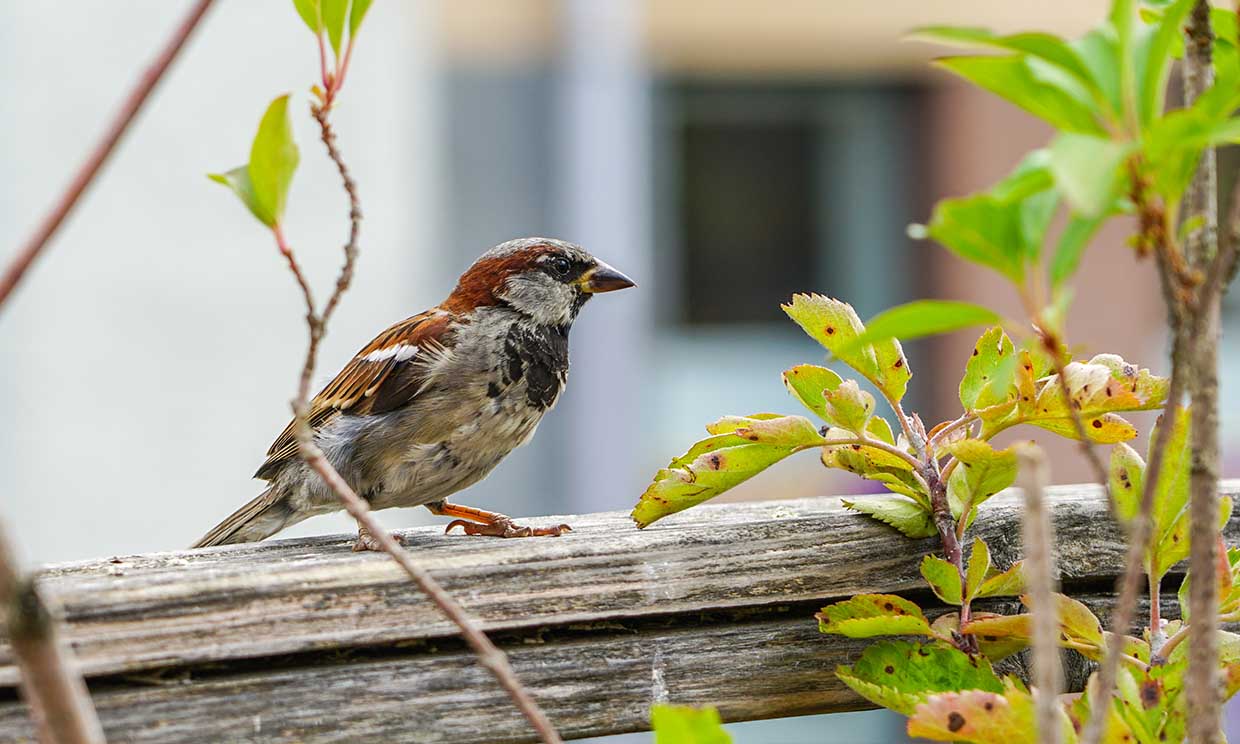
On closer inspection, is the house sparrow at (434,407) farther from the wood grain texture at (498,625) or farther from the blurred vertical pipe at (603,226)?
the blurred vertical pipe at (603,226)

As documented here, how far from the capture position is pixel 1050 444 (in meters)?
5.76

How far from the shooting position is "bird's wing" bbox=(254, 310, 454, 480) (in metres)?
1.68

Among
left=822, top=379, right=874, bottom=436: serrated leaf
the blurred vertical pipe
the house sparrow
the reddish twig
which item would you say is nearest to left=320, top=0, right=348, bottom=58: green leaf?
the reddish twig

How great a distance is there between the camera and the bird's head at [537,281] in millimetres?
1822

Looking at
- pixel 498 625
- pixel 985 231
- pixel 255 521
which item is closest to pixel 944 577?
pixel 498 625

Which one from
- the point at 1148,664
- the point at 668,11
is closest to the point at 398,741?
the point at 1148,664

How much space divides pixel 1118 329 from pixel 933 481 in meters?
5.23

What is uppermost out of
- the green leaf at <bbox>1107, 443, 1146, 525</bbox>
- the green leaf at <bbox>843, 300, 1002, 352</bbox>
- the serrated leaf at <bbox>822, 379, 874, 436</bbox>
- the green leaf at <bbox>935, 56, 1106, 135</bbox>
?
the green leaf at <bbox>935, 56, 1106, 135</bbox>

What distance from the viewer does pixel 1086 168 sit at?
50cm

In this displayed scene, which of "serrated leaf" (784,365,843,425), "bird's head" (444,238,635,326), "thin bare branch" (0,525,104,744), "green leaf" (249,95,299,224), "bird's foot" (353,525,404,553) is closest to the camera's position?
"thin bare branch" (0,525,104,744)

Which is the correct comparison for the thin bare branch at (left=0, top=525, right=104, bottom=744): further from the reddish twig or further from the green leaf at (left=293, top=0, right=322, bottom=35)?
the green leaf at (left=293, top=0, right=322, bottom=35)

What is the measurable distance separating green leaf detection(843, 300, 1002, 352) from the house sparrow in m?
1.07

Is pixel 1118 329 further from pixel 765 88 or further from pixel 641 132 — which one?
pixel 641 132

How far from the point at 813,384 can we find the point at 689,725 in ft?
1.39
